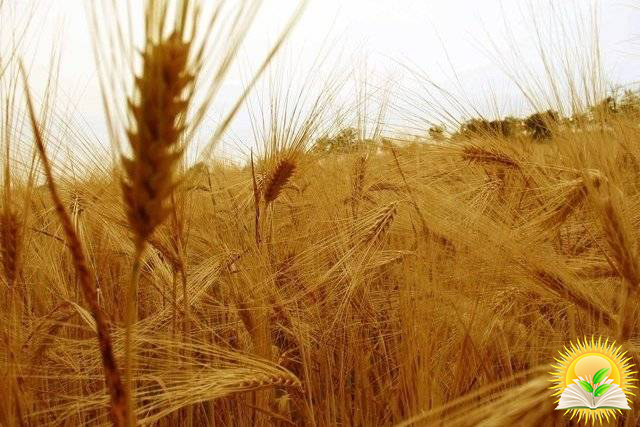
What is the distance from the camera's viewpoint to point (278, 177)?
62.4 inches

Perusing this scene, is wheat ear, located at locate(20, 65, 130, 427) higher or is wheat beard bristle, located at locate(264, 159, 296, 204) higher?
wheat beard bristle, located at locate(264, 159, 296, 204)

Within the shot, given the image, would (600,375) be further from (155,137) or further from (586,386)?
(155,137)

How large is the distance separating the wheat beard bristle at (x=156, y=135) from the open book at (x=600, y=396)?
60 cm

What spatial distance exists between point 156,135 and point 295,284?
1086 mm

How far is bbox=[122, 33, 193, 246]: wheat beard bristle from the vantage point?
51 cm

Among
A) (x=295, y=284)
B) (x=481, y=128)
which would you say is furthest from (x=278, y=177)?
(x=481, y=128)

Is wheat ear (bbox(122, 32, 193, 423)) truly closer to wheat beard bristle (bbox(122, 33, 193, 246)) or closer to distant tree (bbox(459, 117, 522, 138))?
wheat beard bristle (bbox(122, 33, 193, 246))

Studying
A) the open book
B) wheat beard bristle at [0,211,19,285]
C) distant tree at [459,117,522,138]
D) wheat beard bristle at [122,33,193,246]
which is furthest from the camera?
distant tree at [459,117,522,138]

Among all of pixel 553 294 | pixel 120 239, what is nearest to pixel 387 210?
pixel 553 294

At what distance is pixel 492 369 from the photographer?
1195 millimetres

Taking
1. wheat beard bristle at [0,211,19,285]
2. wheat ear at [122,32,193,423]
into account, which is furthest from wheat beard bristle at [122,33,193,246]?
wheat beard bristle at [0,211,19,285]

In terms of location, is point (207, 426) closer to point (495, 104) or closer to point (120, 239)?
point (120, 239)

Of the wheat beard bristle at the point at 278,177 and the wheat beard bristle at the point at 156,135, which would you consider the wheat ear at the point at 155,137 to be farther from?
the wheat beard bristle at the point at 278,177

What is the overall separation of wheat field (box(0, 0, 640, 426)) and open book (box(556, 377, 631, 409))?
1.2 inches
